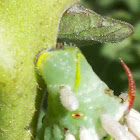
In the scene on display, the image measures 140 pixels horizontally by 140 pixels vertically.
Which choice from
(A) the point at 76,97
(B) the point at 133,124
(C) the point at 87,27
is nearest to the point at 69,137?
(A) the point at 76,97

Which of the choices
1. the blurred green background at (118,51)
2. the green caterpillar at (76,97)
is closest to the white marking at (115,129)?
the green caterpillar at (76,97)

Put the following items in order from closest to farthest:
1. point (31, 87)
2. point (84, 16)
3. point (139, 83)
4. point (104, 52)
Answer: point (31, 87), point (84, 16), point (104, 52), point (139, 83)

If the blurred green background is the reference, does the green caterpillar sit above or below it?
above

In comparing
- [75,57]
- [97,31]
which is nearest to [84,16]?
[97,31]

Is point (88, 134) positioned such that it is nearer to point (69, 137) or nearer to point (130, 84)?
point (69, 137)

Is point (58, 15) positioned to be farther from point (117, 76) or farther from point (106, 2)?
point (106, 2)

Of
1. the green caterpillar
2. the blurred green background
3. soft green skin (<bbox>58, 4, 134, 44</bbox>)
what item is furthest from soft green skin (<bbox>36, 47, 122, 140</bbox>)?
the blurred green background

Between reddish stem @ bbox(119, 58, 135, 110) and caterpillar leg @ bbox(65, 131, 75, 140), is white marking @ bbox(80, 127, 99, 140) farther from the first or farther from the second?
reddish stem @ bbox(119, 58, 135, 110)
